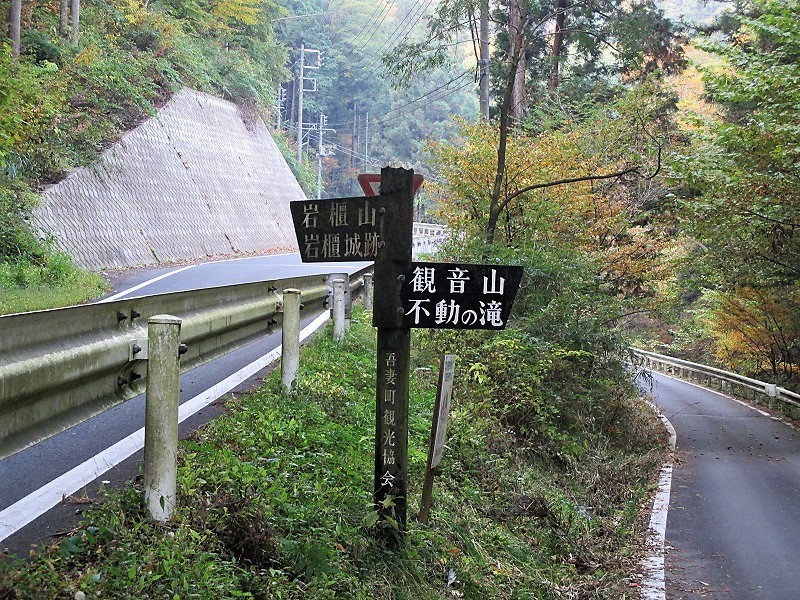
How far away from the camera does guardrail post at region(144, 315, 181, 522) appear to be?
3.68 meters

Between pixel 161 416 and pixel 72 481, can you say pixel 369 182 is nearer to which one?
pixel 72 481

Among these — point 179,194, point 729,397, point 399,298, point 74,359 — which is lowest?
point 729,397

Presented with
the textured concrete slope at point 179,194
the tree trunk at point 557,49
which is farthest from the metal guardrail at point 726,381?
the textured concrete slope at point 179,194

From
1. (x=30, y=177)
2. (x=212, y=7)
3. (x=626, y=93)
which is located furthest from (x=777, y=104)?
(x=212, y=7)

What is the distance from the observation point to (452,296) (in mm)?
4934

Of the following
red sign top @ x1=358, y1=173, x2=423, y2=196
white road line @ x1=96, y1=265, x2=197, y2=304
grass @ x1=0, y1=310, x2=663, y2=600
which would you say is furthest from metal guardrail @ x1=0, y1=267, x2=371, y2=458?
white road line @ x1=96, y1=265, x2=197, y2=304

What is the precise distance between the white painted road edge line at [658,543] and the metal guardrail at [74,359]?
4707 millimetres

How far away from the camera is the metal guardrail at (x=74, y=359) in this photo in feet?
9.55

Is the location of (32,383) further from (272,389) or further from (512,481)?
(512,481)

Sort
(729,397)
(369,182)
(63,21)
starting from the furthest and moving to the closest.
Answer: (729,397)
(63,21)
(369,182)

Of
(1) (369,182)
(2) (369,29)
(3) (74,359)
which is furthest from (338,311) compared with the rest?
(2) (369,29)

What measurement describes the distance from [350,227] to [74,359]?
2.19m

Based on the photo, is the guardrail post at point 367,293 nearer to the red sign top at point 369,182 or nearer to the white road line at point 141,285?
the white road line at point 141,285

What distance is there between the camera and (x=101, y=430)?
219 inches
